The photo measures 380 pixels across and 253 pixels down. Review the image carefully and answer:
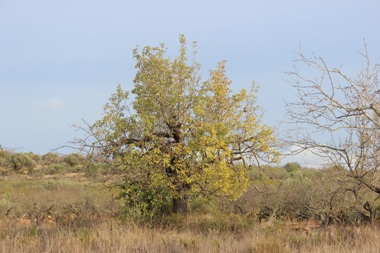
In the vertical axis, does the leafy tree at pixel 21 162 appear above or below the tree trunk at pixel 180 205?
above

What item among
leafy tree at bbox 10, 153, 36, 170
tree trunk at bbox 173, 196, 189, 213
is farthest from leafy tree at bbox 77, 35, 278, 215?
leafy tree at bbox 10, 153, 36, 170

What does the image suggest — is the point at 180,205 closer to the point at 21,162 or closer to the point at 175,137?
the point at 175,137

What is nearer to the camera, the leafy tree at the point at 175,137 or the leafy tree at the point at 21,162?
the leafy tree at the point at 175,137

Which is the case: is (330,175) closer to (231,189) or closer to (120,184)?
(231,189)

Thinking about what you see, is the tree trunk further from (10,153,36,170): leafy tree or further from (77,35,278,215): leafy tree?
(10,153,36,170): leafy tree

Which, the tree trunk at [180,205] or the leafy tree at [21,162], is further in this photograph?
the leafy tree at [21,162]

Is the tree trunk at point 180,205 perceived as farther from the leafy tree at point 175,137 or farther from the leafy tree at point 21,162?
the leafy tree at point 21,162

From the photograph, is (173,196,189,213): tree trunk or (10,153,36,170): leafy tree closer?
(173,196,189,213): tree trunk

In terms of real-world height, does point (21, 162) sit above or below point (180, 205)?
above

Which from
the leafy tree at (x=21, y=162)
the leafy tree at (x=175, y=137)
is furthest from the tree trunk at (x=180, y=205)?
the leafy tree at (x=21, y=162)

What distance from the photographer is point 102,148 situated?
51.6ft

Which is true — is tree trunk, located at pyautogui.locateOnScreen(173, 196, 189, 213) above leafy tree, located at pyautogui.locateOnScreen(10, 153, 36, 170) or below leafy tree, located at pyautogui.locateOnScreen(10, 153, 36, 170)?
below


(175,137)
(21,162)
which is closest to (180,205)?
(175,137)

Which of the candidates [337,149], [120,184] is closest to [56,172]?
[120,184]
